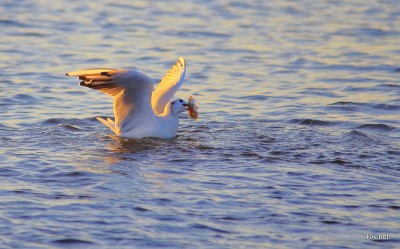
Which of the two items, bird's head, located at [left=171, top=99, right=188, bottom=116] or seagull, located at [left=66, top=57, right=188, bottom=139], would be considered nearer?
seagull, located at [left=66, top=57, right=188, bottom=139]

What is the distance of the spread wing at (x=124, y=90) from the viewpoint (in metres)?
9.35

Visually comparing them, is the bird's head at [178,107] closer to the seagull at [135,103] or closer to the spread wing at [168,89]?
the seagull at [135,103]

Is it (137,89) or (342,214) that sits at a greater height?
(137,89)

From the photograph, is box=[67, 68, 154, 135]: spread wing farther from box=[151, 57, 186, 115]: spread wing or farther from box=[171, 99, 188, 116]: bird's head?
box=[151, 57, 186, 115]: spread wing

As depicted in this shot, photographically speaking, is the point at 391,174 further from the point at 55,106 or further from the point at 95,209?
the point at 55,106

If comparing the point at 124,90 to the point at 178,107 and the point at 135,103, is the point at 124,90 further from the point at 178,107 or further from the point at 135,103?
the point at 178,107

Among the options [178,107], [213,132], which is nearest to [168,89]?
[178,107]

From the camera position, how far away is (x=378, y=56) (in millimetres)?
15273

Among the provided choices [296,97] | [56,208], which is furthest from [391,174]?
[296,97]

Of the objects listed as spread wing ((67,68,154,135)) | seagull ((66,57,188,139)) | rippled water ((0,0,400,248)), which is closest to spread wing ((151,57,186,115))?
seagull ((66,57,188,139))

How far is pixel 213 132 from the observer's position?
33.8ft

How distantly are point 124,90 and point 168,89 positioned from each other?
1250 mm

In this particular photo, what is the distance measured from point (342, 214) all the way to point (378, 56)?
8481 mm

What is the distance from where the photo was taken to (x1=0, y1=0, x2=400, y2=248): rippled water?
6.84m
